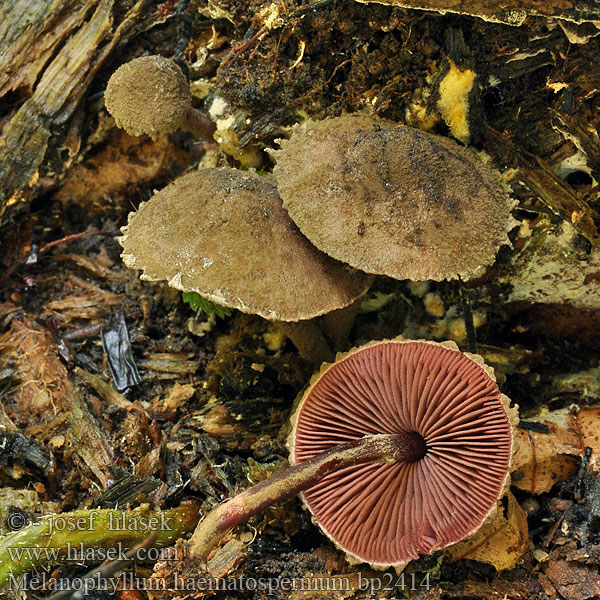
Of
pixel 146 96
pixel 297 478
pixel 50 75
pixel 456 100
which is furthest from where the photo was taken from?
pixel 50 75

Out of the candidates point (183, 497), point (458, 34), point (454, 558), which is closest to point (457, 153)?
A: point (458, 34)

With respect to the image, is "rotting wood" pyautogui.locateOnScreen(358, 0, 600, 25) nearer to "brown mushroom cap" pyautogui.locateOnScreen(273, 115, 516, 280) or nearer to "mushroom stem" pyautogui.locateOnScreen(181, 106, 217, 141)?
"brown mushroom cap" pyautogui.locateOnScreen(273, 115, 516, 280)

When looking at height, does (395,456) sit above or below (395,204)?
below

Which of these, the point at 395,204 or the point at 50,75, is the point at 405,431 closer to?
the point at 395,204

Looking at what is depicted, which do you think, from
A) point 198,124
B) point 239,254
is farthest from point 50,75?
point 239,254

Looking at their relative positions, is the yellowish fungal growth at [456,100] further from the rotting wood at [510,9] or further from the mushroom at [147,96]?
the mushroom at [147,96]

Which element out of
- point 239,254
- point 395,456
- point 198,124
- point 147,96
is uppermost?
point 147,96

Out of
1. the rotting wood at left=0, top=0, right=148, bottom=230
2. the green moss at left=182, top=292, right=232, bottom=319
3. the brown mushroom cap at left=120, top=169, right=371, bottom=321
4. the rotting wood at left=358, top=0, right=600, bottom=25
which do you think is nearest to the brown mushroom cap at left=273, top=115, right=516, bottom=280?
the brown mushroom cap at left=120, top=169, right=371, bottom=321

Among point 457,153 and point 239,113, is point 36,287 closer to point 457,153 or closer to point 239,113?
point 239,113
